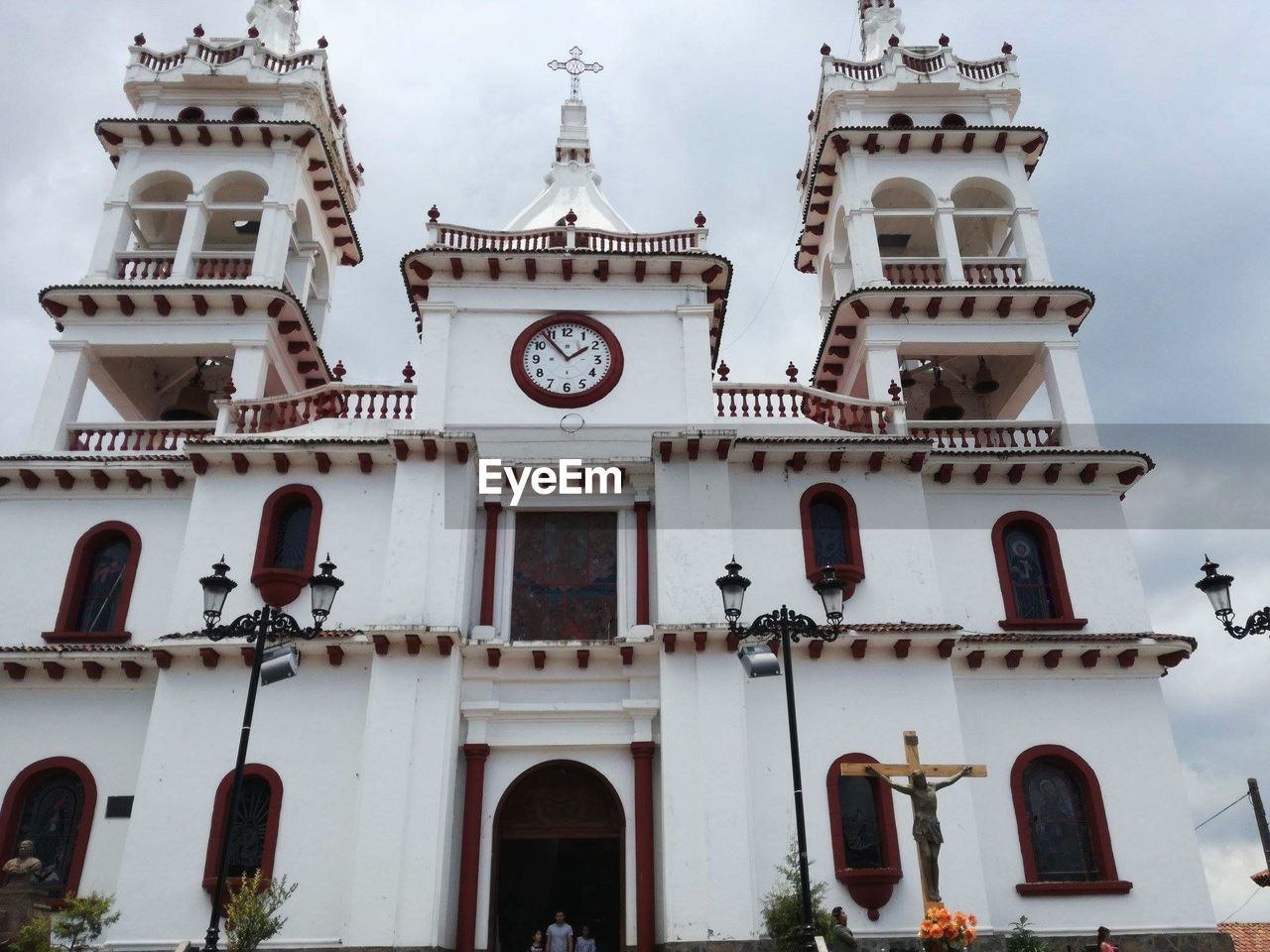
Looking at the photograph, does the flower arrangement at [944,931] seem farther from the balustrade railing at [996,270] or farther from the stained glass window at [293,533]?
the balustrade railing at [996,270]

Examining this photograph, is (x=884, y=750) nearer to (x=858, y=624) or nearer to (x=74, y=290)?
(x=858, y=624)

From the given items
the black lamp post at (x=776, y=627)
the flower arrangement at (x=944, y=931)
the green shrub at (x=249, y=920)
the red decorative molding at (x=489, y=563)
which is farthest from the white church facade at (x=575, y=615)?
the flower arrangement at (x=944, y=931)

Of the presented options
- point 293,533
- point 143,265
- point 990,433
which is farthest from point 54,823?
point 990,433

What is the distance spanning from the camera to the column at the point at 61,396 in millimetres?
22594

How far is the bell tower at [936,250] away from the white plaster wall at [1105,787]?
5.50 meters

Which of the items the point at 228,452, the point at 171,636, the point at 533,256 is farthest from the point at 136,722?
the point at 533,256

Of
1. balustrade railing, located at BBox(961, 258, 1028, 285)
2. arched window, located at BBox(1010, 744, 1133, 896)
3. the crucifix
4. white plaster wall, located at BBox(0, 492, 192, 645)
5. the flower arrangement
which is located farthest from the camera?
balustrade railing, located at BBox(961, 258, 1028, 285)

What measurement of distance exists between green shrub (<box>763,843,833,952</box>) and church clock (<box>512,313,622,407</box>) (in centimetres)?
982

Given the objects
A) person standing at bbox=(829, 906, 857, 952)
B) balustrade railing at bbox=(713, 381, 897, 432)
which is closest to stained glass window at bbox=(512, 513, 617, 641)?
balustrade railing at bbox=(713, 381, 897, 432)

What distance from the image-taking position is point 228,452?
2058 cm

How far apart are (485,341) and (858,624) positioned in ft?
31.0

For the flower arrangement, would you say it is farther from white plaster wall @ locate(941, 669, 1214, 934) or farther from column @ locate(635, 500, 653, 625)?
column @ locate(635, 500, 653, 625)

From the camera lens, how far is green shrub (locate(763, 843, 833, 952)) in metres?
15.7

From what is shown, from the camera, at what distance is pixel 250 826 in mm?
18125
